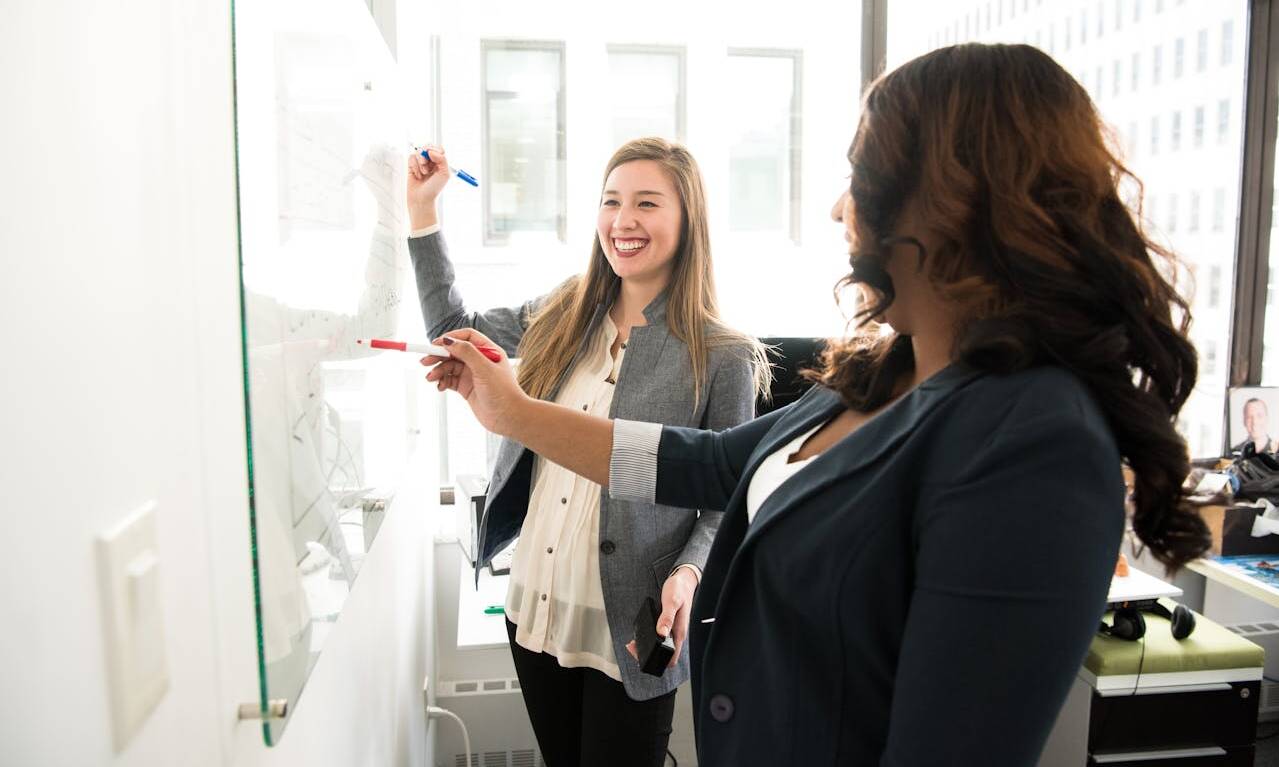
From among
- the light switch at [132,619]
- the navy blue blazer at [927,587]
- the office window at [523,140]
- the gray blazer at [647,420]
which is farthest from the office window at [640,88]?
the light switch at [132,619]

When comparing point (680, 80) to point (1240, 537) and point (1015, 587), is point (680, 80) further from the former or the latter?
point (1015, 587)

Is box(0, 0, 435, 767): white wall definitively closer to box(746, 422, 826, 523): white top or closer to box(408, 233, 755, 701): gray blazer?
box(746, 422, 826, 523): white top

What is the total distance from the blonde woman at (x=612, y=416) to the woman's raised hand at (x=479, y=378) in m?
0.35

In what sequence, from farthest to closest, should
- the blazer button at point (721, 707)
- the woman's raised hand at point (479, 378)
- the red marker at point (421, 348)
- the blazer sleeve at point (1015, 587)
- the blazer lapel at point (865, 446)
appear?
the woman's raised hand at point (479, 378)
the red marker at point (421, 348)
the blazer button at point (721, 707)
the blazer lapel at point (865, 446)
the blazer sleeve at point (1015, 587)

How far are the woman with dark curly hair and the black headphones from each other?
5.32 feet

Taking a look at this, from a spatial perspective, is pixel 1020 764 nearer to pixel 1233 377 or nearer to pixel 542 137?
pixel 542 137

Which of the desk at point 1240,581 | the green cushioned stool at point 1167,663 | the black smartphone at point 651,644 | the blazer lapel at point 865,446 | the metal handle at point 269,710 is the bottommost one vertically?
the green cushioned stool at point 1167,663

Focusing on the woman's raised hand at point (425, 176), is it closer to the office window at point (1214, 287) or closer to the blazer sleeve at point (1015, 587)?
the blazer sleeve at point (1015, 587)

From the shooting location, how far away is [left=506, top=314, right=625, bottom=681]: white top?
1.42 m

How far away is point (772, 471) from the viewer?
0.93 meters

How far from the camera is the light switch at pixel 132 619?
409 mm

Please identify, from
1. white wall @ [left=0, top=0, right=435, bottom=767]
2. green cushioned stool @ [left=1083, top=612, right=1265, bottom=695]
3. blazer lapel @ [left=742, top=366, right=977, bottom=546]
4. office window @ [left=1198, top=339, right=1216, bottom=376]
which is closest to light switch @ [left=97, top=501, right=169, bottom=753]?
white wall @ [left=0, top=0, right=435, bottom=767]

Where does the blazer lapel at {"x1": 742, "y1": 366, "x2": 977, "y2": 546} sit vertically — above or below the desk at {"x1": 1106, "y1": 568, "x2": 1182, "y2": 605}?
above

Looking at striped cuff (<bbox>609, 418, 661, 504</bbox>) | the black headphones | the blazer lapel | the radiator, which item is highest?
the blazer lapel
